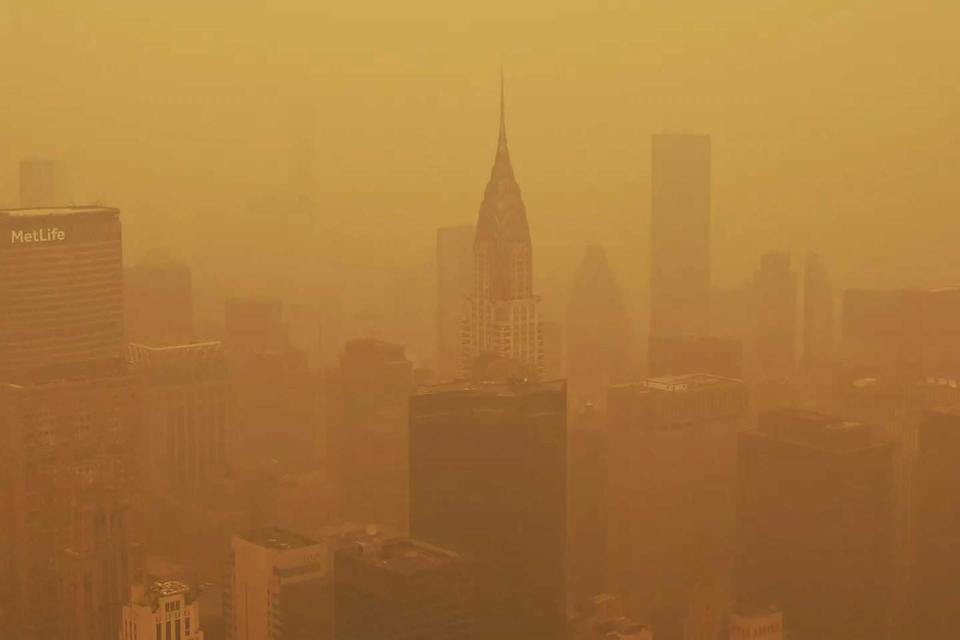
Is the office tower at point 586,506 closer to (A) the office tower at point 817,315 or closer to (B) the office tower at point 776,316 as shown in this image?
(B) the office tower at point 776,316

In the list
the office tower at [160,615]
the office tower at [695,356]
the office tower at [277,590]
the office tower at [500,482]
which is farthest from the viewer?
the office tower at [695,356]

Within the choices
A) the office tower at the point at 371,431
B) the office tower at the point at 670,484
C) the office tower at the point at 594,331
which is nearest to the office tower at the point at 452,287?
the office tower at the point at 371,431

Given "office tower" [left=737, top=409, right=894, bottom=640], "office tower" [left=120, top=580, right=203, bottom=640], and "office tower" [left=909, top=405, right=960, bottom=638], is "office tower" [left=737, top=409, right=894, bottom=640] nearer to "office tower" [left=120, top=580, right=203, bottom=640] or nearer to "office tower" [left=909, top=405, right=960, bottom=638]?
"office tower" [left=909, top=405, right=960, bottom=638]

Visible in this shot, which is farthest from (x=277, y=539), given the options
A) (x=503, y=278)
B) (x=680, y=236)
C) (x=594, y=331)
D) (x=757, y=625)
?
(x=680, y=236)

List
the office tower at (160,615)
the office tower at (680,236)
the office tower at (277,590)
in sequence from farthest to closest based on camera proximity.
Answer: the office tower at (680,236) < the office tower at (277,590) < the office tower at (160,615)

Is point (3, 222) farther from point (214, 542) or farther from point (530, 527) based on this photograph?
point (530, 527)

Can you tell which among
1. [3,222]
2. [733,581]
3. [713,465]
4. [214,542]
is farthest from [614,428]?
[3,222]
